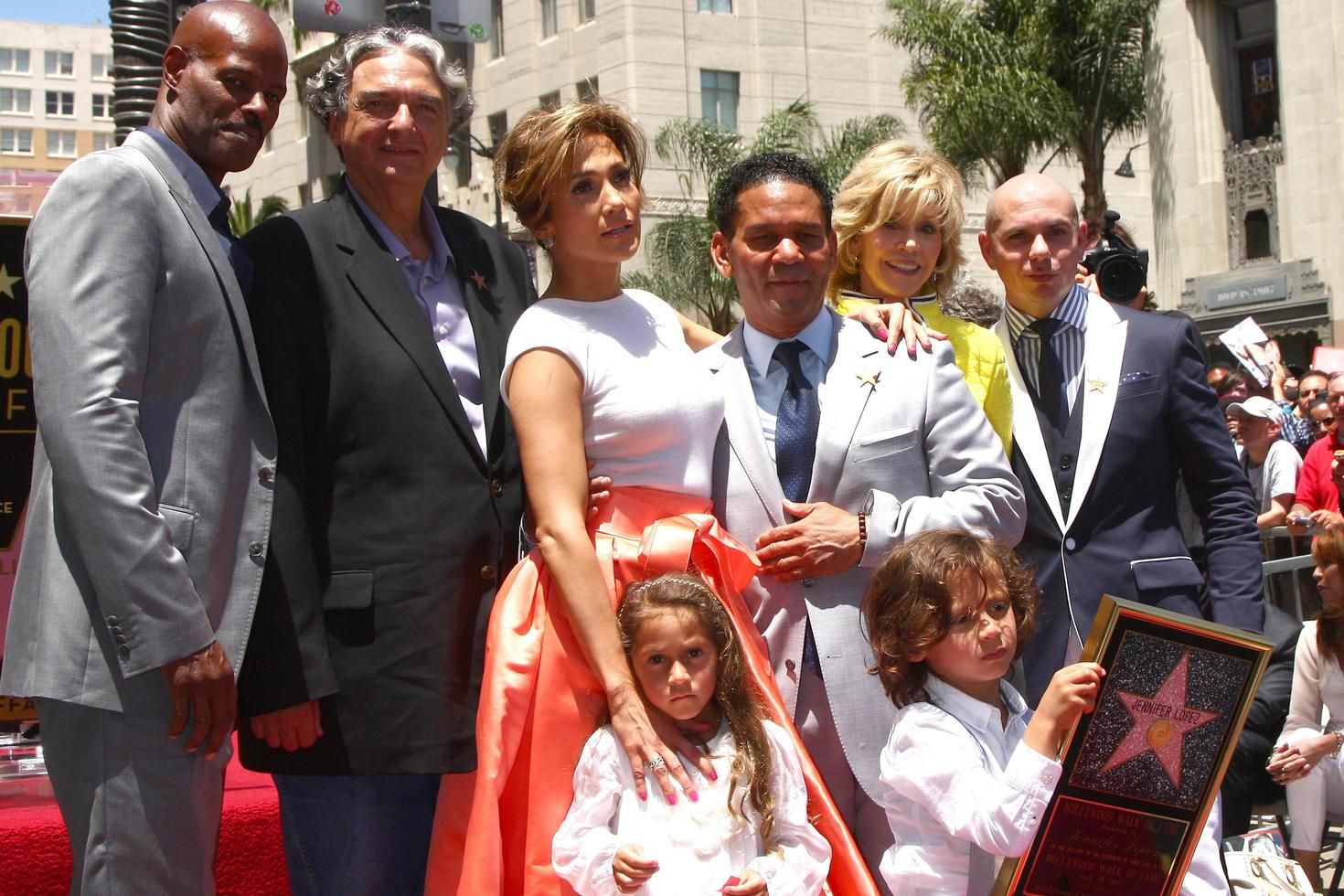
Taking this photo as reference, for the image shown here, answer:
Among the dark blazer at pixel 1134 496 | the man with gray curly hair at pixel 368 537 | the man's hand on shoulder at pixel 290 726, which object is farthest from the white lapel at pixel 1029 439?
the man's hand on shoulder at pixel 290 726

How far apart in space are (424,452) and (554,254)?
66 cm

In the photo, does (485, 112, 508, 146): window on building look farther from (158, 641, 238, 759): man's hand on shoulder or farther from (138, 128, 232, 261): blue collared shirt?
(158, 641, 238, 759): man's hand on shoulder

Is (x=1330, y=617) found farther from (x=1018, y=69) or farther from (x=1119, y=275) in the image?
(x=1018, y=69)

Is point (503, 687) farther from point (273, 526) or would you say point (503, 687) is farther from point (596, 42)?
point (596, 42)

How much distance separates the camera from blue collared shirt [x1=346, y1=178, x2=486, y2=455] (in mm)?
3414

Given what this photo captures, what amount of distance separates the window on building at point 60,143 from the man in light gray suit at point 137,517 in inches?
4989

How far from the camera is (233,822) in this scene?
14.5 feet

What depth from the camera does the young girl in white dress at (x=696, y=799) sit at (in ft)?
9.91

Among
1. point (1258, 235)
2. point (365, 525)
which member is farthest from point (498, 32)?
point (365, 525)

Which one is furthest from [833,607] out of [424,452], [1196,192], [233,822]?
[1196,192]

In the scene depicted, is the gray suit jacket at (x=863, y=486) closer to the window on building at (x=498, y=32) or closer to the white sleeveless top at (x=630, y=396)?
the white sleeveless top at (x=630, y=396)

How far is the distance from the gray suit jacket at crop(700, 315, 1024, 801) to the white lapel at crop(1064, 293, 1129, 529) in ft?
1.40

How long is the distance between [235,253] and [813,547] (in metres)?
1.49

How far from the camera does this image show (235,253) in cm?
323
